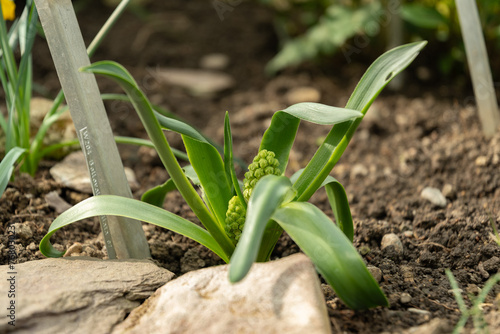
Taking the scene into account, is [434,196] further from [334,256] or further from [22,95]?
[22,95]

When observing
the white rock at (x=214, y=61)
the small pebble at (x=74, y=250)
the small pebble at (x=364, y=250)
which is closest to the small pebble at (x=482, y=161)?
the small pebble at (x=364, y=250)

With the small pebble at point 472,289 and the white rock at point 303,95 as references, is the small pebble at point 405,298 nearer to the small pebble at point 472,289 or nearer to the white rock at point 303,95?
the small pebble at point 472,289

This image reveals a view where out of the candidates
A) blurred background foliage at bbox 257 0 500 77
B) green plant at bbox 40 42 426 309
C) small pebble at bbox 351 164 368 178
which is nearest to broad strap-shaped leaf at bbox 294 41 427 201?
green plant at bbox 40 42 426 309

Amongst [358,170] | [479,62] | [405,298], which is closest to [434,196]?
[358,170]

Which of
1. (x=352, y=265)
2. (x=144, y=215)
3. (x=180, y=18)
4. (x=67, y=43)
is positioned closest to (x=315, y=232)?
(x=352, y=265)

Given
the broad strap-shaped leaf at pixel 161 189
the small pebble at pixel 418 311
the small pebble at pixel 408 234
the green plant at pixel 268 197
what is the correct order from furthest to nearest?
the small pebble at pixel 408 234, the broad strap-shaped leaf at pixel 161 189, the small pebble at pixel 418 311, the green plant at pixel 268 197

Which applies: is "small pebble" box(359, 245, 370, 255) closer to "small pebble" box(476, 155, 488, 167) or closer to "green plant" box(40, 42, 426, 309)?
"green plant" box(40, 42, 426, 309)

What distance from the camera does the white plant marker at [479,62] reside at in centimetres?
181

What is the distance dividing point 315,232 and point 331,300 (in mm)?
228

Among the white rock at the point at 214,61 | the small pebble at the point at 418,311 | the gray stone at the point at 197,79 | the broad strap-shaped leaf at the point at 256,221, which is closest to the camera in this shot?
the broad strap-shaped leaf at the point at 256,221

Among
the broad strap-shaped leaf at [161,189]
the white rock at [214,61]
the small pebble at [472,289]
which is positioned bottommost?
the small pebble at [472,289]

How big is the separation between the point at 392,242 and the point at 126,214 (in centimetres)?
71

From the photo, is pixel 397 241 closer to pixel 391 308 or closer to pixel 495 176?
pixel 391 308

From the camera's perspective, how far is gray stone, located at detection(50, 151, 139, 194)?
1738 mm
